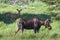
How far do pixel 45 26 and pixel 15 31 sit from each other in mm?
1382

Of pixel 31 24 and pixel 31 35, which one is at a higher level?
pixel 31 24

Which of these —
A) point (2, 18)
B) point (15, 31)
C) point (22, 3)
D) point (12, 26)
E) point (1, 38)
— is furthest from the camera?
point (22, 3)

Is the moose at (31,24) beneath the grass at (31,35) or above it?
above

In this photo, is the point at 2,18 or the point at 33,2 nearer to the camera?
the point at 2,18

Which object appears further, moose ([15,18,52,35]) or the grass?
moose ([15,18,52,35])

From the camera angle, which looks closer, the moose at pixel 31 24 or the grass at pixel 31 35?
the grass at pixel 31 35

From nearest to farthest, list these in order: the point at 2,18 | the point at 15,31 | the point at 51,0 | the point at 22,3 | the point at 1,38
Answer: the point at 1,38 → the point at 15,31 → the point at 51,0 → the point at 2,18 → the point at 22,3

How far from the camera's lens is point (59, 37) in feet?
40.7

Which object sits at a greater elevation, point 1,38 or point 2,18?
point 1,38

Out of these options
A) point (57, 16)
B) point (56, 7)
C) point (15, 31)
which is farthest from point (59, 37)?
point (57, 16)

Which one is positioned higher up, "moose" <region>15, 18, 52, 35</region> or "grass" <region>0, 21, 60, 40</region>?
"moose" <region>15, 18, 52, 35</region>

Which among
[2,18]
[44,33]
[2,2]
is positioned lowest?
[2,2]

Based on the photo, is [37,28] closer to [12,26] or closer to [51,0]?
[12,26]

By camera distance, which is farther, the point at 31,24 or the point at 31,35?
the point at 31,24
